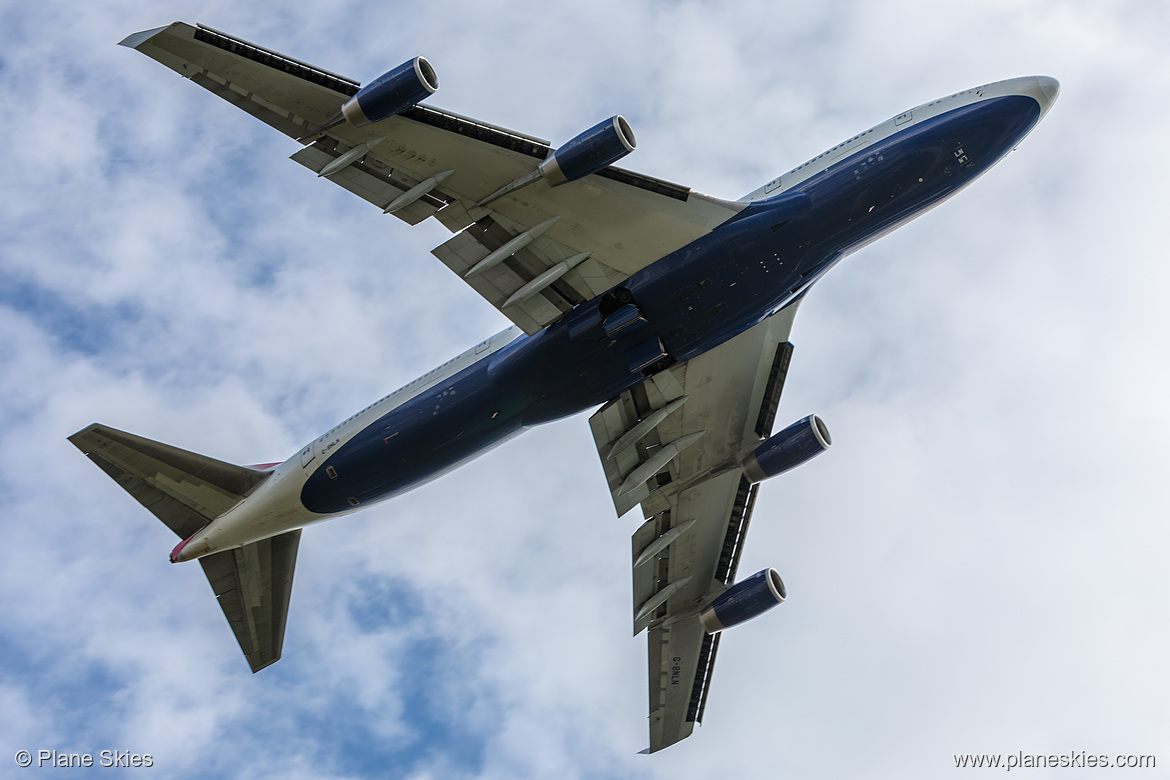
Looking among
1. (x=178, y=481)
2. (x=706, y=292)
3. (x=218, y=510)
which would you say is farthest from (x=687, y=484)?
(x=178, y=481)

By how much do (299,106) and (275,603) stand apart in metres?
17.9

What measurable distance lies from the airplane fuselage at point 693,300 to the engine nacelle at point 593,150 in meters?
3.38

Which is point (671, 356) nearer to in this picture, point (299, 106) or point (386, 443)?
point (386, 443)

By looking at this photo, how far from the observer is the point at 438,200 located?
86.1 feet

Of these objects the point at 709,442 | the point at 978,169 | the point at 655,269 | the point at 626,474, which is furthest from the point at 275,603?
the point at 978,169

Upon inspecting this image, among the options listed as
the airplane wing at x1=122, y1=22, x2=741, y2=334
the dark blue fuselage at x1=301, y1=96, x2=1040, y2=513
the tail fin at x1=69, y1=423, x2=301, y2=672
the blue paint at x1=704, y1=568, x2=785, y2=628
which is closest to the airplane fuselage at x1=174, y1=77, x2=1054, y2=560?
the dark blue fuselage at x1=301, y1=96, x2=1040, y2=513

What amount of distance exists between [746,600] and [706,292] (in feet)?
42.1

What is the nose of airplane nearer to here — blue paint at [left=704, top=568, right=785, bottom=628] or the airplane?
the airplane

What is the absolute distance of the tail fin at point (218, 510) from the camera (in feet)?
101

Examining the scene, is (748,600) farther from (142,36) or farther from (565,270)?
(142,36)

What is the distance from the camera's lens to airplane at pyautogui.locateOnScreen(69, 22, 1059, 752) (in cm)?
2453

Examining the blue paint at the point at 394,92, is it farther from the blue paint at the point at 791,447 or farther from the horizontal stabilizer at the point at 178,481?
the blue paint at the point at 791,447

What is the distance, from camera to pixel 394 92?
74.2 ft

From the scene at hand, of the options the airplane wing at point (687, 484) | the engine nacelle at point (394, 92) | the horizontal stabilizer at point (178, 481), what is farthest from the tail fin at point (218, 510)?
the engine nacelle at point (394, 92)
